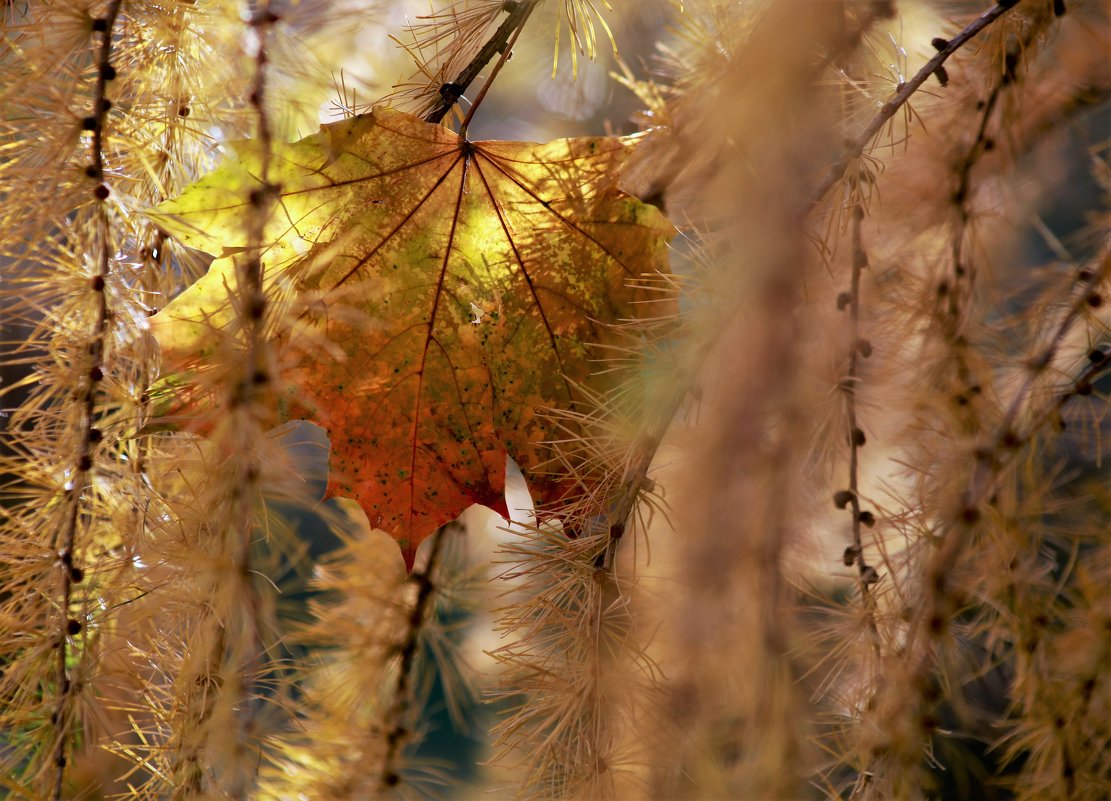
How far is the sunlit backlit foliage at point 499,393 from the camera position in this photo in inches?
9.9

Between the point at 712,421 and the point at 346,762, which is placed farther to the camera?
the point at 346,762

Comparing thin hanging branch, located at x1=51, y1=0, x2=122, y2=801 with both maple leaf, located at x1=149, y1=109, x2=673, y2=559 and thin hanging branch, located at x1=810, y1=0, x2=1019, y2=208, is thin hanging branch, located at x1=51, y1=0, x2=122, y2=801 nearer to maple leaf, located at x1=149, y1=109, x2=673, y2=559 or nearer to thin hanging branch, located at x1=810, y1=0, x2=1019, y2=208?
maple leaf, located at x1=149, y1=109, x2=673, y2=559

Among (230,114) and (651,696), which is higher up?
(230,114)

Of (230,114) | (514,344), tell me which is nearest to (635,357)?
(514,344)

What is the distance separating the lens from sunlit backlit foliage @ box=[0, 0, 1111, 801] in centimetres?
25

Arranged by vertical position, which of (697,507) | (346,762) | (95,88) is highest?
(95,88)

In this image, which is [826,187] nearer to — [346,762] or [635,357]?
[635,357]

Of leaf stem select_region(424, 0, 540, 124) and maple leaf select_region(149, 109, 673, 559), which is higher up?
leaf stem select_region(424, 0, 540, 124)

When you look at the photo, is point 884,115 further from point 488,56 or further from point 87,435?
point 87,435

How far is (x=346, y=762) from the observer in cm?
36

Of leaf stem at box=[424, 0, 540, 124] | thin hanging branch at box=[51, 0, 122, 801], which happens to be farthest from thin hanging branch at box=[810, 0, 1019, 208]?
thin hanging branch at box=[51, 0, 122, 801]

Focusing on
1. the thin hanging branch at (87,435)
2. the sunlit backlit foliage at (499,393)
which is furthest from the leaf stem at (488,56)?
the thin hanging branch at (87,435)

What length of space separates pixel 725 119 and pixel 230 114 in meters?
0.19

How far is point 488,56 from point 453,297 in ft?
0.28
